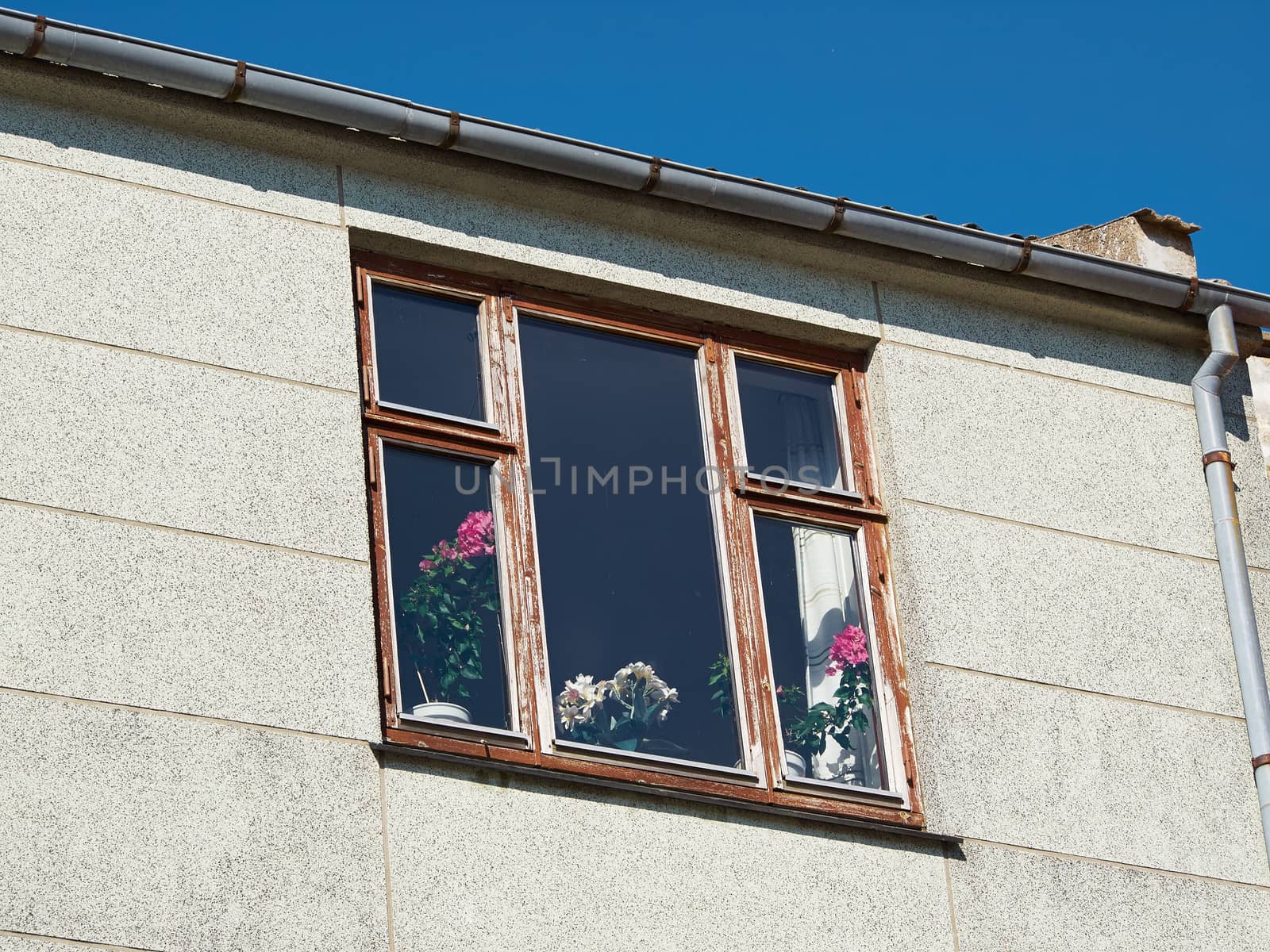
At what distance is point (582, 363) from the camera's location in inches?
331

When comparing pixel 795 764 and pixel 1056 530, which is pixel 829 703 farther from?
pixel 1056 530

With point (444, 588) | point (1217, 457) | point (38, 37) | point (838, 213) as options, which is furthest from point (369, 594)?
point (1217, 457)

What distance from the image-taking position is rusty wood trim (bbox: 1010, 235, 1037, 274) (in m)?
9.05

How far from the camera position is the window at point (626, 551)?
24.9ft

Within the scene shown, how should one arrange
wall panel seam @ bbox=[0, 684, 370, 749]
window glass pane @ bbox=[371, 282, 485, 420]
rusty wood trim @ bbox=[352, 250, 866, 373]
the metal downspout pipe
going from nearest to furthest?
wall panel seam @ bbox=[0, 684, 370, 749] → window glass pane @ bbox=[371, 282, 485, 420] → rusty wood trim @ bbox=[352, 250, 866, 373] → the metal downspout pipe

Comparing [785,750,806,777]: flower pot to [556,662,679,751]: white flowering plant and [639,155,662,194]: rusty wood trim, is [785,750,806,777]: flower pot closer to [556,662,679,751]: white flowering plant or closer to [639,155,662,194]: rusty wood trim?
[556,662,679,751]: white flowering plant

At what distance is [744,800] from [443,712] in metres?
1.08

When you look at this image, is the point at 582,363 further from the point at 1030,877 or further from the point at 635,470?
the point at 1030,877

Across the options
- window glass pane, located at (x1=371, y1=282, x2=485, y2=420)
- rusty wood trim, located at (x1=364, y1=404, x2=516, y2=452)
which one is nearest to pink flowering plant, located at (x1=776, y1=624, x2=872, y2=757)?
rusty wood trim, located at (x1=364, y1=404, x2=516, y2=452)

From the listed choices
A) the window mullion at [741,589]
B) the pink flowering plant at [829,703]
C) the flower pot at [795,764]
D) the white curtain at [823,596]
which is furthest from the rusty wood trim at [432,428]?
the flower pot at [795,764]

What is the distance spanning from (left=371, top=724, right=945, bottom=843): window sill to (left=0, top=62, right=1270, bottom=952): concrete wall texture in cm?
6

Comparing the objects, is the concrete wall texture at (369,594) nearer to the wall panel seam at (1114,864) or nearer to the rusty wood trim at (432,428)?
the wall panel seam at (1114,864)

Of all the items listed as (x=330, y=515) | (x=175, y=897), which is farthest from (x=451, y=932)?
(x=330, y=515)

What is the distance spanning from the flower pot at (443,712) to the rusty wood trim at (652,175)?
89.4 inches
